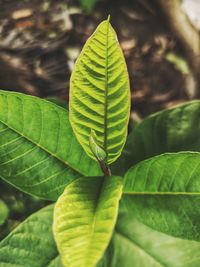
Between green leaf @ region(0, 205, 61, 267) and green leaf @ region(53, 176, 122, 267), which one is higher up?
green leaf @ region(53, 176, 122, 267)

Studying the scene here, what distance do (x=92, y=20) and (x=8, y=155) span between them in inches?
25.6

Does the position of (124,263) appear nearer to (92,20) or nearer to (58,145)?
(58,145)

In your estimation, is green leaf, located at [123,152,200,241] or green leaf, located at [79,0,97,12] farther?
green leaf, located at [79,0,97,12]

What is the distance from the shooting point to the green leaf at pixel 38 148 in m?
0.92

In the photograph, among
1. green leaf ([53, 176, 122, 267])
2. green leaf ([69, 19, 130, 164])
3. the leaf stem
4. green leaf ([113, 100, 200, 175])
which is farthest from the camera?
green leaf ([113, 100, 200, 175])

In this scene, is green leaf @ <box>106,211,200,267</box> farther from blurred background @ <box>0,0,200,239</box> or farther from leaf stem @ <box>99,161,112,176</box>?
blurred background @ <box>0,0,200,239</box>

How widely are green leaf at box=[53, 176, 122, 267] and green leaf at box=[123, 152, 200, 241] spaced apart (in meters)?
0.07

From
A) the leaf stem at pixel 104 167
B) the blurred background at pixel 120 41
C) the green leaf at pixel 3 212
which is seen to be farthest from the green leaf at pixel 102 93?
the blurred background at pixel 120 41

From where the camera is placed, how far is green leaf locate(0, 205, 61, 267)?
3.16 ft

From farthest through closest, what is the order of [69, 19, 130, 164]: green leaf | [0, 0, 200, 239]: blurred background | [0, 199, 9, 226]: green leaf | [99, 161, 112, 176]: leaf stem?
1. [0, 0, 200, 239]: blurred background
2. [0, 199, 9, 226]: green leaf
3. [99, 161, 112, 176]: leaf stem
4. [69, 19, 130, 164]: green leaf

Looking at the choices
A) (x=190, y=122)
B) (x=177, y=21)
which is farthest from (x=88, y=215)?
(x=177, y=21)

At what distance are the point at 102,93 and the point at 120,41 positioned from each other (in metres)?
0.65

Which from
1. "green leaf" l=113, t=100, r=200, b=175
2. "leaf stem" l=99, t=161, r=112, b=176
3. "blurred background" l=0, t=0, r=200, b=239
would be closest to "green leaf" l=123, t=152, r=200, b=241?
"leaf stem" l=99, t=161, r=112, b=176

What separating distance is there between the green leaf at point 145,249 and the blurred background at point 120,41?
1.70 ft
